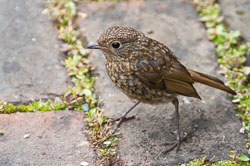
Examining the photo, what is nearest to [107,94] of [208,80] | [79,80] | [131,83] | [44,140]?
[79,80]

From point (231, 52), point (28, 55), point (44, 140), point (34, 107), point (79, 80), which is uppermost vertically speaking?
point (231, 52)

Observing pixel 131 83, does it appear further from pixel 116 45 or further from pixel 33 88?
pixel 33 88

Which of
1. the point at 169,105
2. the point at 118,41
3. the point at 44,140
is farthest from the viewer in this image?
the point at 169,105

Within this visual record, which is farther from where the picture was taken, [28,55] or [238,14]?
[238,14]

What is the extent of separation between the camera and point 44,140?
14.2ft

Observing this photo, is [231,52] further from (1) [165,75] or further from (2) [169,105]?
(1) [165,75]

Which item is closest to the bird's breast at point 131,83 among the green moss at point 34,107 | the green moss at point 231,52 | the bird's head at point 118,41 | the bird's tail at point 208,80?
the bird's head at point 118,41

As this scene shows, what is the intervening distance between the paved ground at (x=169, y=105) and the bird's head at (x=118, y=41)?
2.19ft

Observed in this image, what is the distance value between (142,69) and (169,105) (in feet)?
2.62

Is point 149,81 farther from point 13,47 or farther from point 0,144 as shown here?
point 13,47

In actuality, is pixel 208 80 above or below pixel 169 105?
above

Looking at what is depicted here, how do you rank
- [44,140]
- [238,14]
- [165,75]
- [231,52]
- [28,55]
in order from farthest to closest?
[238,14] < [231,52] < [28,55] < [165,75] < [44,140]

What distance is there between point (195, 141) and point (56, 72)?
1.86m

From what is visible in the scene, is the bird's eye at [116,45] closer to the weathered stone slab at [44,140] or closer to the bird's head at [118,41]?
the bird's head at [118,41]
